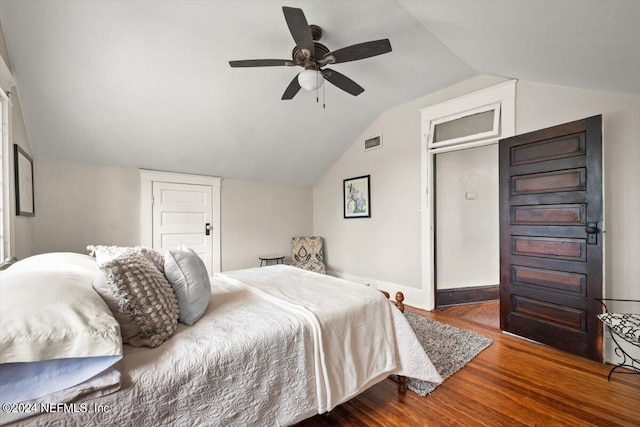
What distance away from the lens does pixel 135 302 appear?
1.07 meters

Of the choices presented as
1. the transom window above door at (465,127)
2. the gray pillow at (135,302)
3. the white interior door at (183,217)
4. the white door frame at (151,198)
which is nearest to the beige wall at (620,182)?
the transom window above door at (465,127)

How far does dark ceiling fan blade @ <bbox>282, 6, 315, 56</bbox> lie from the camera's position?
152 centimetres

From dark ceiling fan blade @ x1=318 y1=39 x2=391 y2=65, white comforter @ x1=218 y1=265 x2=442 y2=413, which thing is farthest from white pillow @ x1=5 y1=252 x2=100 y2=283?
dark ceiling fan blade @ x1=318 y1=39 x2=391 y2=65

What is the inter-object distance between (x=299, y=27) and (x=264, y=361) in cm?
187

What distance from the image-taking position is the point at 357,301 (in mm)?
1600

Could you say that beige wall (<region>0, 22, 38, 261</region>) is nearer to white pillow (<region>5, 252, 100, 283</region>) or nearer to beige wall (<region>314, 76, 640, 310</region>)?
white pillow (<region>5, 252, 100, 283</region>)

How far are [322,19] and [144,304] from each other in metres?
2.38

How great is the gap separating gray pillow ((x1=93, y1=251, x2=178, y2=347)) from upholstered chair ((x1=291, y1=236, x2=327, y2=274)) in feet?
11.5

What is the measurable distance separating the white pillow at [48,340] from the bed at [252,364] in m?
0.04

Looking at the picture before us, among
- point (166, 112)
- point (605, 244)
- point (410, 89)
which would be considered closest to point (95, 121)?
point (166, 112)

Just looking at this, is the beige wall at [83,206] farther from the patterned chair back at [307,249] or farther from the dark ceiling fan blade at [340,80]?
the dark ceiling fan blade at [340,80]

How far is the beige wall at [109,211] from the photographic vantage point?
295 cm

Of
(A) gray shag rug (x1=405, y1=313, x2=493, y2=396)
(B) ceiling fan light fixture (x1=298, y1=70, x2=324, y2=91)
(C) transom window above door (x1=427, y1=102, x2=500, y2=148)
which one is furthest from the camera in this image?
(C) transom window above door (x1=427, y1=102, x2=500, y2=148)

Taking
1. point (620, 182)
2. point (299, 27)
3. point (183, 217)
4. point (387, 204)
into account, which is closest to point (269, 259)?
point (183, 217)
